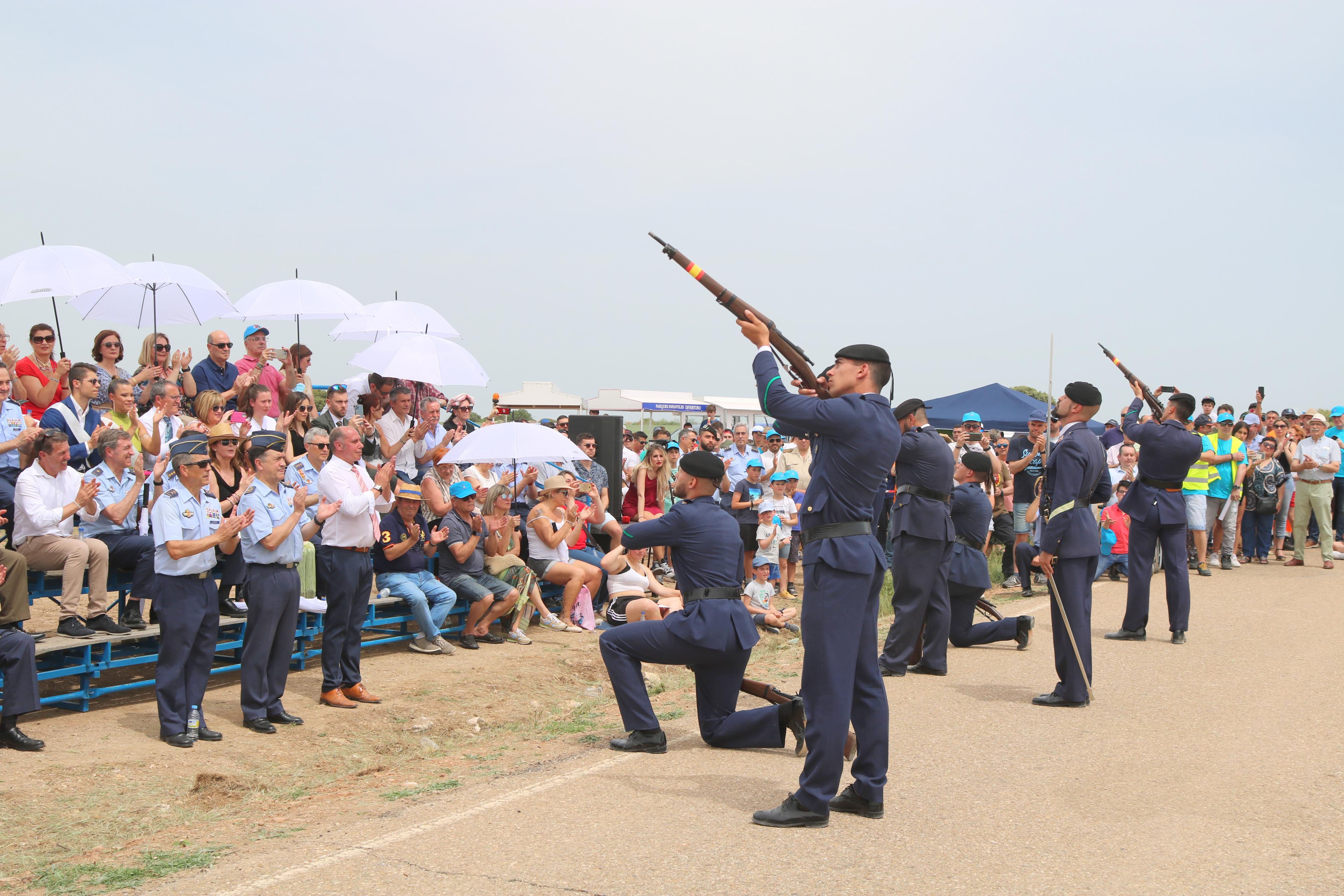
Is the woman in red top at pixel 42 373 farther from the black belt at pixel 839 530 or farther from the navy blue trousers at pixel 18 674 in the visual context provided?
the black belt at pixel 839 530

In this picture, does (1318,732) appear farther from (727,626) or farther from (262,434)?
(262,434)

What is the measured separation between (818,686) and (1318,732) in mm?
3784

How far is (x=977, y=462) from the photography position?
9680 millimetres

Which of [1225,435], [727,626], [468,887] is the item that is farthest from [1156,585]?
[468,887]

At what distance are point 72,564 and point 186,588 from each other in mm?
1117

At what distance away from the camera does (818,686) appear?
4.78 metres

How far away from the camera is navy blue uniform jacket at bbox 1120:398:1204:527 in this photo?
32.0ft

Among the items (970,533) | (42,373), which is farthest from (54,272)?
(970,533)

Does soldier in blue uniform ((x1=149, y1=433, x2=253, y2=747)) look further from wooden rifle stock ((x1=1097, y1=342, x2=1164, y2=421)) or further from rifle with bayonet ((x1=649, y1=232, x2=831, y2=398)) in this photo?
wooden rifle stock ((x1=1097, y1=342, x2=1164, y2=421))

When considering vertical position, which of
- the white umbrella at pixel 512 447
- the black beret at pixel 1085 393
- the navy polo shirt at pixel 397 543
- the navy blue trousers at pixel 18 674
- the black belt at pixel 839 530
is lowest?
the navy blue trousers at pixel 18 674

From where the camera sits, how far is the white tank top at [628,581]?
11250 mm

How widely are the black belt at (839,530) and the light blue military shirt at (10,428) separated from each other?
6127 mm

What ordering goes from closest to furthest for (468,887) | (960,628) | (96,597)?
(468,887)
(96,597)
(960,628)

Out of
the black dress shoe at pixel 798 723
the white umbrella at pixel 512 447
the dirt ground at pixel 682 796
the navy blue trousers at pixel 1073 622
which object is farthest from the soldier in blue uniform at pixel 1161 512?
the white umbrella at pixel 512 447
